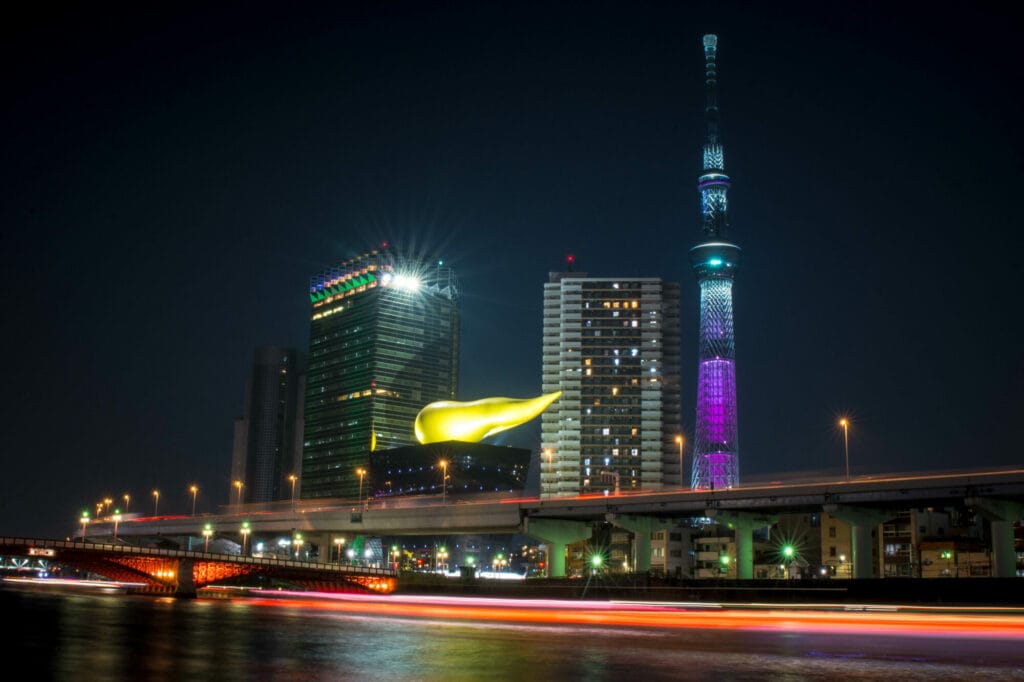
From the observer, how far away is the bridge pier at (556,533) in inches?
3600

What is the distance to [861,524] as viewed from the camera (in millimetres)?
75812

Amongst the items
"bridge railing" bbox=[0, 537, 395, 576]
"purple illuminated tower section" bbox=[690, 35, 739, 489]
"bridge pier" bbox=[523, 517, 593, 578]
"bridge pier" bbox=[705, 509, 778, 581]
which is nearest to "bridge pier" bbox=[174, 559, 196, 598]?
"bridge railing" bbox=[0, 537, 395, 576]

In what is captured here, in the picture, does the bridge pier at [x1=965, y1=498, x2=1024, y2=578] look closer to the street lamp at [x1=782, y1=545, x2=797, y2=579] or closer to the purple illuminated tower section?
the street lamp at [x1=782, y1=545, x2=797, y2=579]

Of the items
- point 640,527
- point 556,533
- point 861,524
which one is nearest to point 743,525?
point 640,527

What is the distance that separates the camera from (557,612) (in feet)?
179

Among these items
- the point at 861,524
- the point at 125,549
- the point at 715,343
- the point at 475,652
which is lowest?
the point at 475,652

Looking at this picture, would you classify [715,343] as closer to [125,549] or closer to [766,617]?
[125,549]

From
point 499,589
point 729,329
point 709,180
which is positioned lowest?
point 499,589

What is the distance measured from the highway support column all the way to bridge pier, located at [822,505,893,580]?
19.1 meters

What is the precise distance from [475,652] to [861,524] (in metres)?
54.0

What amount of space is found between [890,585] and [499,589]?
30.7m

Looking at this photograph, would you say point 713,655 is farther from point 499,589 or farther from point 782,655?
point 499,589

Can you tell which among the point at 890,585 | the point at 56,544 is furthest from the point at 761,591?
the point at 56,544

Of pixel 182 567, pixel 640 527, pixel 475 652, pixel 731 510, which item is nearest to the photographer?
pixel 475 652
